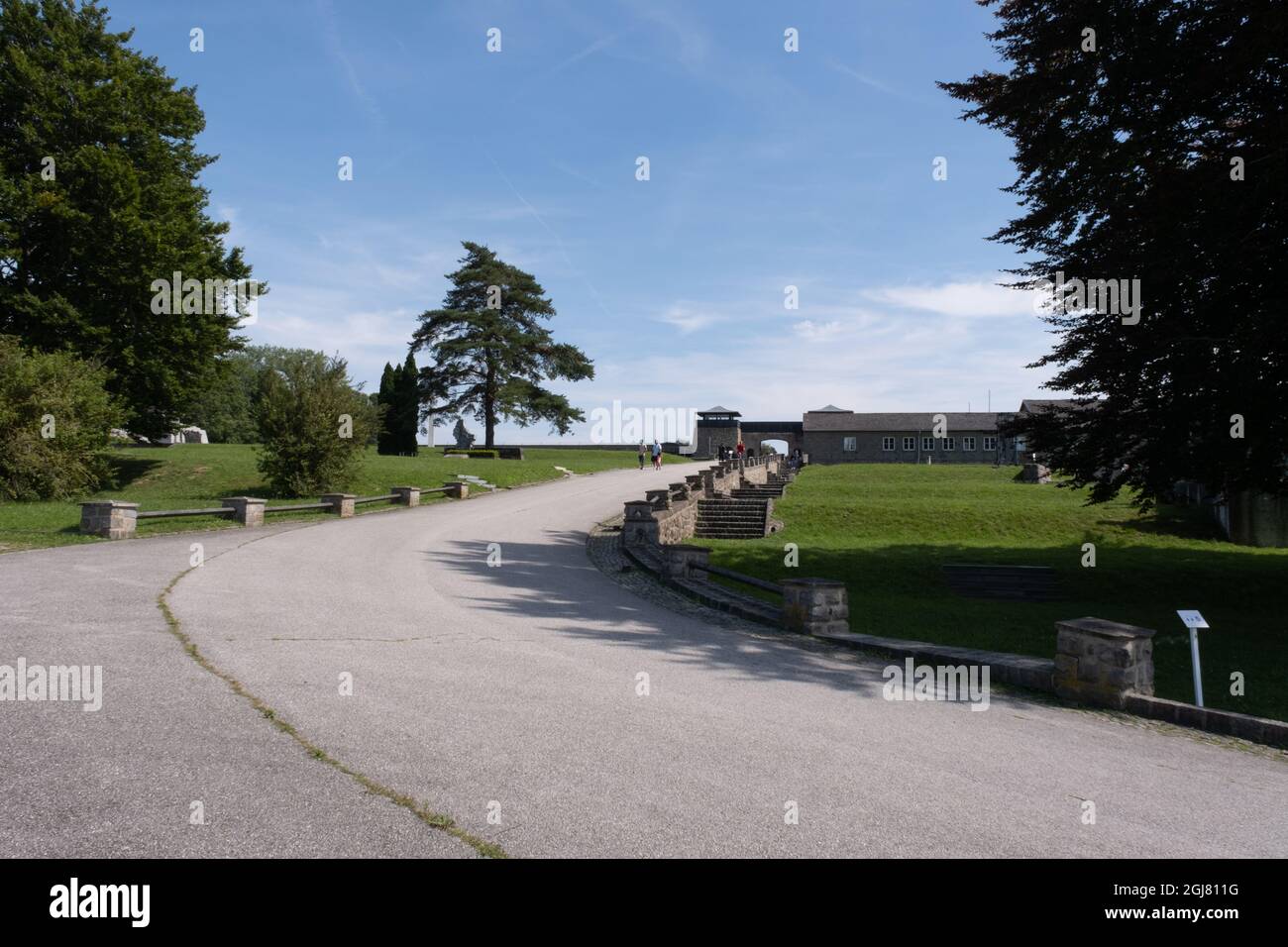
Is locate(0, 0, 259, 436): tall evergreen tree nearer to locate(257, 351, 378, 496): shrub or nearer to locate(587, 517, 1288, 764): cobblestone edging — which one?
locate(257, 351, 378, 496): shrub

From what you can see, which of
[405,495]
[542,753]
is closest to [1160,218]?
[542,753]

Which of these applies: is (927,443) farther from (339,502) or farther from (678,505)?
(339,502)

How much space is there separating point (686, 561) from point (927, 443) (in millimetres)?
60064

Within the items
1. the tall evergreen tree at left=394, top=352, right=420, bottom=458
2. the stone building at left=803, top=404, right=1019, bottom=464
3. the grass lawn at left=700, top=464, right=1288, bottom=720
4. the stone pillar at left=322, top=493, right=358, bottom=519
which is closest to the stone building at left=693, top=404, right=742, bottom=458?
the stone building at left=803, top=404, right=1019, bottom=464

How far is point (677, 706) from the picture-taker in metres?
6.59

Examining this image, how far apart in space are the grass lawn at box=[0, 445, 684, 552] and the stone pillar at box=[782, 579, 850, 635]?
47.1ft

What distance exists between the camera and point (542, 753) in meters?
5.11

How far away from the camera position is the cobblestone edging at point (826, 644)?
22.6 feet

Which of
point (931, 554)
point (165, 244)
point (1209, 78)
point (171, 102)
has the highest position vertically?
point (171, 102)

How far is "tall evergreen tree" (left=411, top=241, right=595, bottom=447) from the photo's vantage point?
52594mm

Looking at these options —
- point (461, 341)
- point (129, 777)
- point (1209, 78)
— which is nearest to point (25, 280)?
point (461, 341)

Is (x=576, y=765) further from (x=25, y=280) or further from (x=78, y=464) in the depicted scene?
(x=25, y=280)
